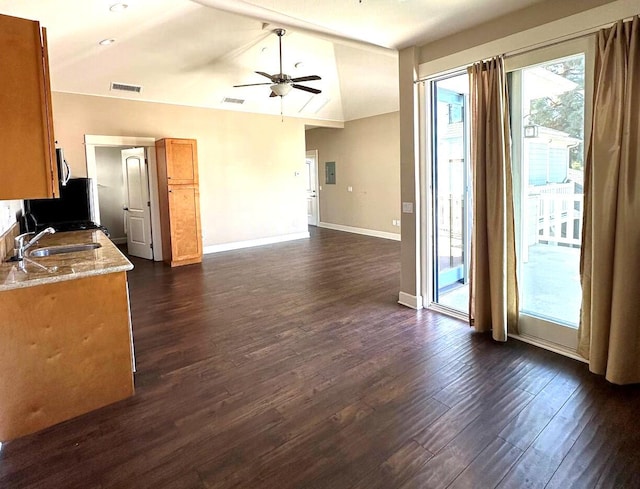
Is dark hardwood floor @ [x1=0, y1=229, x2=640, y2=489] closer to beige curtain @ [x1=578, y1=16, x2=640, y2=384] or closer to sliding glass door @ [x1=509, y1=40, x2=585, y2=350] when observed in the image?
beige curtain @ [x1=578, y1=16, x2=640, y2=384]

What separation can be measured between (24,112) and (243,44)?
4.49 meters

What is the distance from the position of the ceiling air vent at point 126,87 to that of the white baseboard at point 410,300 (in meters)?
5.57

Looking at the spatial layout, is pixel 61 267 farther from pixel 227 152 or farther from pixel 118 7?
pixel 227 152

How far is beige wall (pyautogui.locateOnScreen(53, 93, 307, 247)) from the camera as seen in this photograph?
644 centimetres

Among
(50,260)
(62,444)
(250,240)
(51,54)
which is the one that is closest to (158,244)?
(250,240)

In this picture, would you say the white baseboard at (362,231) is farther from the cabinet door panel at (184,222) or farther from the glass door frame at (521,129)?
the glass door frame at (521,129)

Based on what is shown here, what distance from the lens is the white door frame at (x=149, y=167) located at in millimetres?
6488

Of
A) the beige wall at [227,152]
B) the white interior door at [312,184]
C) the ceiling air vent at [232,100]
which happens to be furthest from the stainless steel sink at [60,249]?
the white interior door at [312,184]

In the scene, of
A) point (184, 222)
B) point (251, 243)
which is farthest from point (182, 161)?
point (251, 243)

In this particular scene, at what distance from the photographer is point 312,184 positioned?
1152 cm

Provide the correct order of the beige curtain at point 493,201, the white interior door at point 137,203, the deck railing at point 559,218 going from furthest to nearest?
the white interior door at point 137,203
the beige curtain at point 493,201
the deck railing at point 559,218

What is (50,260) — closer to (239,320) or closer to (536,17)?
(239,320)

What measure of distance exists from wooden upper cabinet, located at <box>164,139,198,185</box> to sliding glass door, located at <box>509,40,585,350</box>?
17.4ft

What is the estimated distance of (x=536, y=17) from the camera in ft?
9.88
